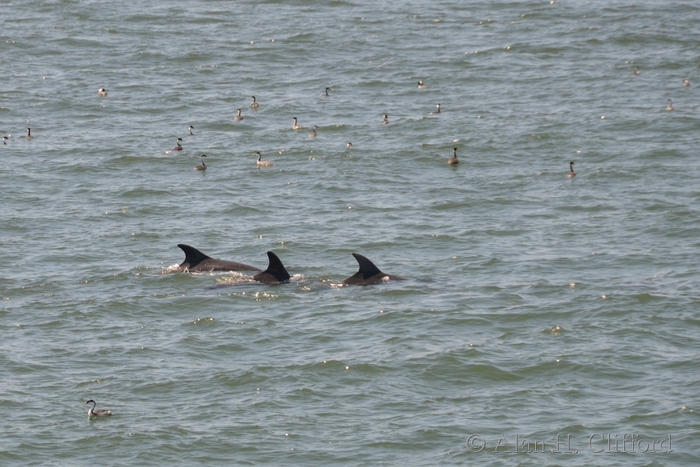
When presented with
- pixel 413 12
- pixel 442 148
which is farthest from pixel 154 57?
pixel 442 148

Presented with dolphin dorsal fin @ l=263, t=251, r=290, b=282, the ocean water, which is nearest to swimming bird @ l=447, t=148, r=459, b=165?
the ocean water

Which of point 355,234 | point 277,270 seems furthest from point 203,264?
point 355,234

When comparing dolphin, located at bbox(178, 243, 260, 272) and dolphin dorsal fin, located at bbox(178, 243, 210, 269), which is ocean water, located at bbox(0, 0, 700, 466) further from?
dolphin dorsal fin, located at bbox(178, 243, 210, 269)

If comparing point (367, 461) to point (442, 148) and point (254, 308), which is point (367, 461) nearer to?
point (254, 308)

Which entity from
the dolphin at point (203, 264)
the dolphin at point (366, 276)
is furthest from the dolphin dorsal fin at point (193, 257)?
the dolphin at point (366, 276)

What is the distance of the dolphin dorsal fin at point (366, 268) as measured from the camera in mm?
24672

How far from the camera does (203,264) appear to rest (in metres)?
26.1

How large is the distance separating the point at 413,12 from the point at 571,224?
79.3ft

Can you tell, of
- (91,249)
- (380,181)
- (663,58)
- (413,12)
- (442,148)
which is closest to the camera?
(91,249)

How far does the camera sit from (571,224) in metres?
29.8

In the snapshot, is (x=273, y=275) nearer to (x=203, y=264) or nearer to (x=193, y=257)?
(x=203, y=264)

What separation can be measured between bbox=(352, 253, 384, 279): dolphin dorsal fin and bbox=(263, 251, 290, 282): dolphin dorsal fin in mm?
1429

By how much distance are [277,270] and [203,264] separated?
184 centimetres

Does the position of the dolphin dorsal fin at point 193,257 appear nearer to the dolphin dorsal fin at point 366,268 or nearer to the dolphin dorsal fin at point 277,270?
the dolphin dorsal fin at point 277,270
